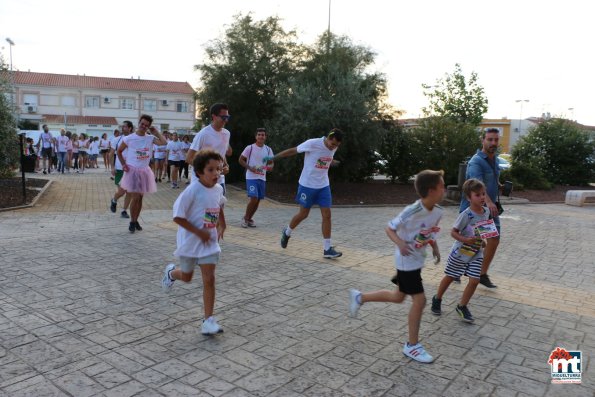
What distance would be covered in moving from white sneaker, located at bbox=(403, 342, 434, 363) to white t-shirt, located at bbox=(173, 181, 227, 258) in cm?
172

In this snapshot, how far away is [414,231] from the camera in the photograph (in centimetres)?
363

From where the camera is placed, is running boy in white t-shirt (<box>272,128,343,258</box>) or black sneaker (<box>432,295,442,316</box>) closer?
black sneaker (<box>432,295,442,316</box>)

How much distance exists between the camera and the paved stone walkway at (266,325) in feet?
10.5

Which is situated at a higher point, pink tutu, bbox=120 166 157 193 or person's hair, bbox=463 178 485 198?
person's hair, bbox=463 178 485 198

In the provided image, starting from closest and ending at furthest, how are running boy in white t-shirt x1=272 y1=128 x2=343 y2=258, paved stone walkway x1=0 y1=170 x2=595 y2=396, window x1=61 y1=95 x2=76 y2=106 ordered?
paved stone walkway x1=0 y1=170 x2=595 y2=396, running boy in white t-shirt x1=272 y1=128 x2=343 y2=258, window x1=61 y1=95 x2=76 y2=106

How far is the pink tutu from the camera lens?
8.05 metres

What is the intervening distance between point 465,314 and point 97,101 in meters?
65.1

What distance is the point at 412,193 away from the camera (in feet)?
52.4

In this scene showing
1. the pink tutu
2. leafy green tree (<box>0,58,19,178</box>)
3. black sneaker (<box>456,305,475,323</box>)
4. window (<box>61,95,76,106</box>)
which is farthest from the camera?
window (<box>61,95,76,106</box>)

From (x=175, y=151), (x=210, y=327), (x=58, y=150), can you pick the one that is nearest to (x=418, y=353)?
(x=210, y=327)

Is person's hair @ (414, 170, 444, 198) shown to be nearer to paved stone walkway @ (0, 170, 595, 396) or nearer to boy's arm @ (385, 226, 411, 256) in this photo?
boy's arm @ (385, 226, 411, 256)

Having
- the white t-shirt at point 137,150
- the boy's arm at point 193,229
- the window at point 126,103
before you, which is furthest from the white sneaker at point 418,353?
the window at point 126,103

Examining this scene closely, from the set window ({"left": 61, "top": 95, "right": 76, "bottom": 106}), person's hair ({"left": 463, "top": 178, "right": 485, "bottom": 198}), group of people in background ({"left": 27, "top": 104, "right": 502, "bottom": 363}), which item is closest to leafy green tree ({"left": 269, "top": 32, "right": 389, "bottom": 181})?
group of people in background ({"left": 27, "top": 104, "right": 502, "bottom": 363})

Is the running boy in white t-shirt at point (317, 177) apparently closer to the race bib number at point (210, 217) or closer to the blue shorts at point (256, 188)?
the blue shorts at point (256, 188)
